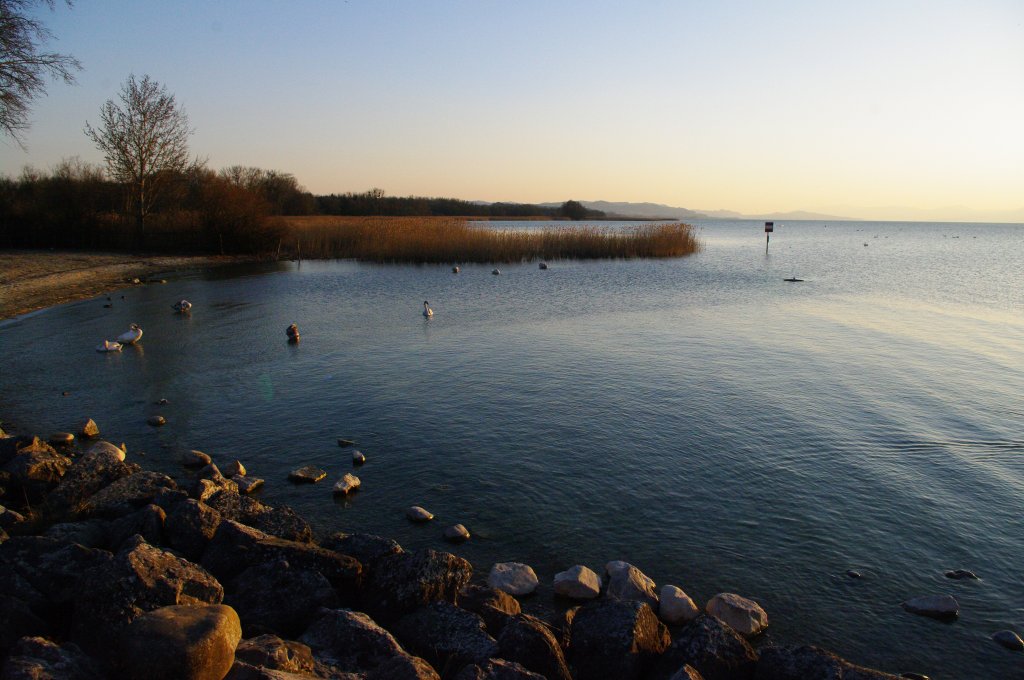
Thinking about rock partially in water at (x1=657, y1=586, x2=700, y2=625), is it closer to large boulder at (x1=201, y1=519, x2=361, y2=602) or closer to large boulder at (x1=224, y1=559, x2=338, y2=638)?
large boulder at (x1=201, y1=519, x2=361, y2=602)

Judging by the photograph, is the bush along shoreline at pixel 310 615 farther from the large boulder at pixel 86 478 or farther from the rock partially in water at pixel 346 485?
the rock partially in water at pixel 346 485

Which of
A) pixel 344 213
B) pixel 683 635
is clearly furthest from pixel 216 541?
pixel 344 213

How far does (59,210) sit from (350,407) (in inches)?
1479

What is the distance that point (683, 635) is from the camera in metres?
4.59

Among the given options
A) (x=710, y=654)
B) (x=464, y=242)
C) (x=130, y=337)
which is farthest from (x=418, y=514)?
(x=464, y=242)

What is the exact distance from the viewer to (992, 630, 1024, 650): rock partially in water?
5012 millimetres

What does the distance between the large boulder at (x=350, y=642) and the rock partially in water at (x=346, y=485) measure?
2.96 m

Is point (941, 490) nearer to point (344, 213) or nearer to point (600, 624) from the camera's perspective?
point (600, 624)

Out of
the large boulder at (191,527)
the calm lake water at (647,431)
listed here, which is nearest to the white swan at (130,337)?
the calm lake water at (647,431)

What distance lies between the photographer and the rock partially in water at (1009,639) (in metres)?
5.01

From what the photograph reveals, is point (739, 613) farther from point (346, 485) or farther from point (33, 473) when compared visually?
point (33, 473)

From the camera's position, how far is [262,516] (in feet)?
20.8

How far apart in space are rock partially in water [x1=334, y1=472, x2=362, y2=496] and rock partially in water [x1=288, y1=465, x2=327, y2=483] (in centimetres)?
37

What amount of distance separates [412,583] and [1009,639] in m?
4.76
